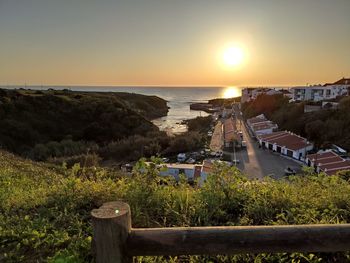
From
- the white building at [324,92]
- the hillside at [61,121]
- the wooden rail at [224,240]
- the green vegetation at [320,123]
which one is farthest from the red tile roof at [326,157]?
the white building at [324,92]

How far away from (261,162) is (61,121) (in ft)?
89.2

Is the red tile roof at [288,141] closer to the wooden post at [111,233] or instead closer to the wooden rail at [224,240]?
the wooden rail at [224,240]

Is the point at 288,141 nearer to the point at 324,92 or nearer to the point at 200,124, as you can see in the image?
the point at 200,124

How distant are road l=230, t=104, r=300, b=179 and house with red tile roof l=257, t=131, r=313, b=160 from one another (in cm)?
93

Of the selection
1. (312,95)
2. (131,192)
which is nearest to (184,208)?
(131,192)

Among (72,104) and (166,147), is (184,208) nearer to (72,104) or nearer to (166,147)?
(166,147)

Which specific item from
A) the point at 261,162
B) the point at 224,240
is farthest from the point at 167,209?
the point at 261,162

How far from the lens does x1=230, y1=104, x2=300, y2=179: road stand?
21067 mm

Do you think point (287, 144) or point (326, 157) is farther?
point (287, 144)

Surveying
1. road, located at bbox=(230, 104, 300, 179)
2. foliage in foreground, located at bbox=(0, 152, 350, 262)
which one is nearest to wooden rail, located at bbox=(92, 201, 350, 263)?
foliage in foreground, located at bbox=(0, 152, 350, 262)

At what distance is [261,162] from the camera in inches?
971

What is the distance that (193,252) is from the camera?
1663 millimetres

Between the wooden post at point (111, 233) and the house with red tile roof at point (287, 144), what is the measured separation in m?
27.8

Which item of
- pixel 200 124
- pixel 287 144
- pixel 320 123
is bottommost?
pixel 200 124
